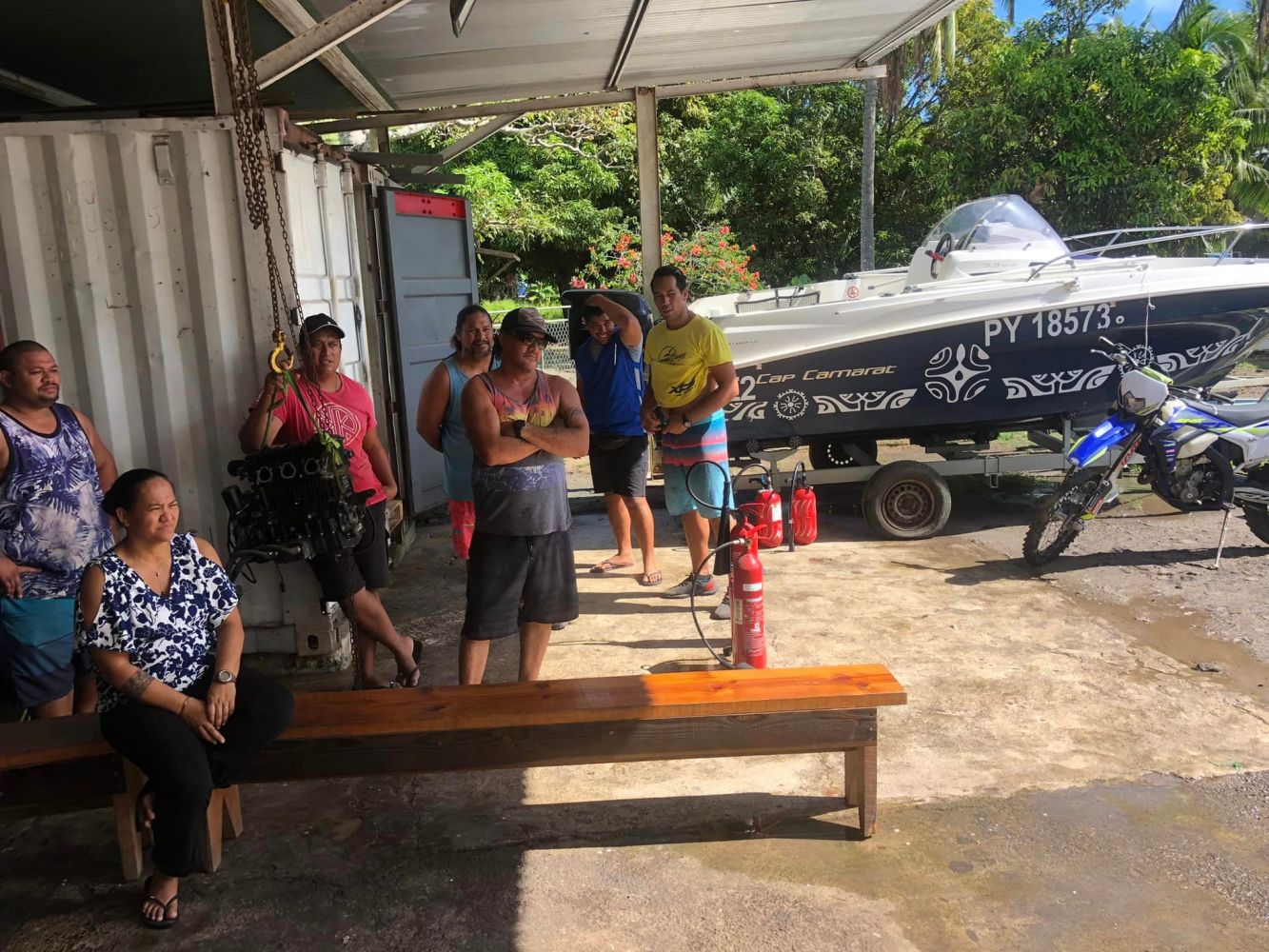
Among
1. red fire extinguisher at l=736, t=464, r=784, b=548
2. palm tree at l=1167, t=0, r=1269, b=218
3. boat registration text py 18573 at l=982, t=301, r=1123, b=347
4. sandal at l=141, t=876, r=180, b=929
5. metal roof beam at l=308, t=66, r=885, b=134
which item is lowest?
sandal at l=141, t=876, r=180, b=929

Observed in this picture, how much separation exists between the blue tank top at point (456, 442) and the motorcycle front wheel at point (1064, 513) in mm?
3417

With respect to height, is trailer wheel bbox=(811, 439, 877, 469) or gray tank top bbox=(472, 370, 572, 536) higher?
gray tank top bbox=(472, 370, 572, 536)

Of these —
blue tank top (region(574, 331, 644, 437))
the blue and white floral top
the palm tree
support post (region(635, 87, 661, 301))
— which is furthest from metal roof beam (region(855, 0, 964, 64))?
the palm tree

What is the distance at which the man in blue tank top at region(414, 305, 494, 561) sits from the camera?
4.60 m

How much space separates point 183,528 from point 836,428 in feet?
13.7

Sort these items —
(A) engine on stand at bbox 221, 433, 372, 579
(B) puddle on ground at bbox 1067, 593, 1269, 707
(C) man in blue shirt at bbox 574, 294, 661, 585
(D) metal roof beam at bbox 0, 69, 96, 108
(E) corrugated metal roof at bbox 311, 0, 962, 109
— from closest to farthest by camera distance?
(A) engine on stand at bbox 221, 433, 372, 579 → (B) puddle on ground at bbox 1067, 593, 1269, 707 → (E) corrugated metal roof at bbox 311, 0, 962, 109 → (C) man in blue shirt at bbox 574, 294, 661, 585 → (D) metal roof beam at bbox 0, 69, 96, 108

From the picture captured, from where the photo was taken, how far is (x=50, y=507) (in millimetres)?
3596

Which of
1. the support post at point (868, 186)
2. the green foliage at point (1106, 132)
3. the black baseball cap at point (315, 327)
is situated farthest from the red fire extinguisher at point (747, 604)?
the green foliage at point (1106, 132)

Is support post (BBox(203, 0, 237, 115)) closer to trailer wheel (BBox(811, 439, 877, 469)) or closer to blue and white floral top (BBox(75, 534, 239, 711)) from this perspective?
blue and white floral top (BBox(75, 534, 239, 711))

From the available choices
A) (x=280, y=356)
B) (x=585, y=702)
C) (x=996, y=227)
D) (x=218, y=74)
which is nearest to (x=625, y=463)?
(x=280, y=356)

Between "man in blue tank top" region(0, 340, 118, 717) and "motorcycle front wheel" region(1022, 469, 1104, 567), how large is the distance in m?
4.93

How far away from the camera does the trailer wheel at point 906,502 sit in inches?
269

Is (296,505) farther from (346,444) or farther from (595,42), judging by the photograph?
(595,42)

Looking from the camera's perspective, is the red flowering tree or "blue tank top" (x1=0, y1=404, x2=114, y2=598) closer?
"blue tank top" (x1=0, y1=404, x2=114, y2=598)
